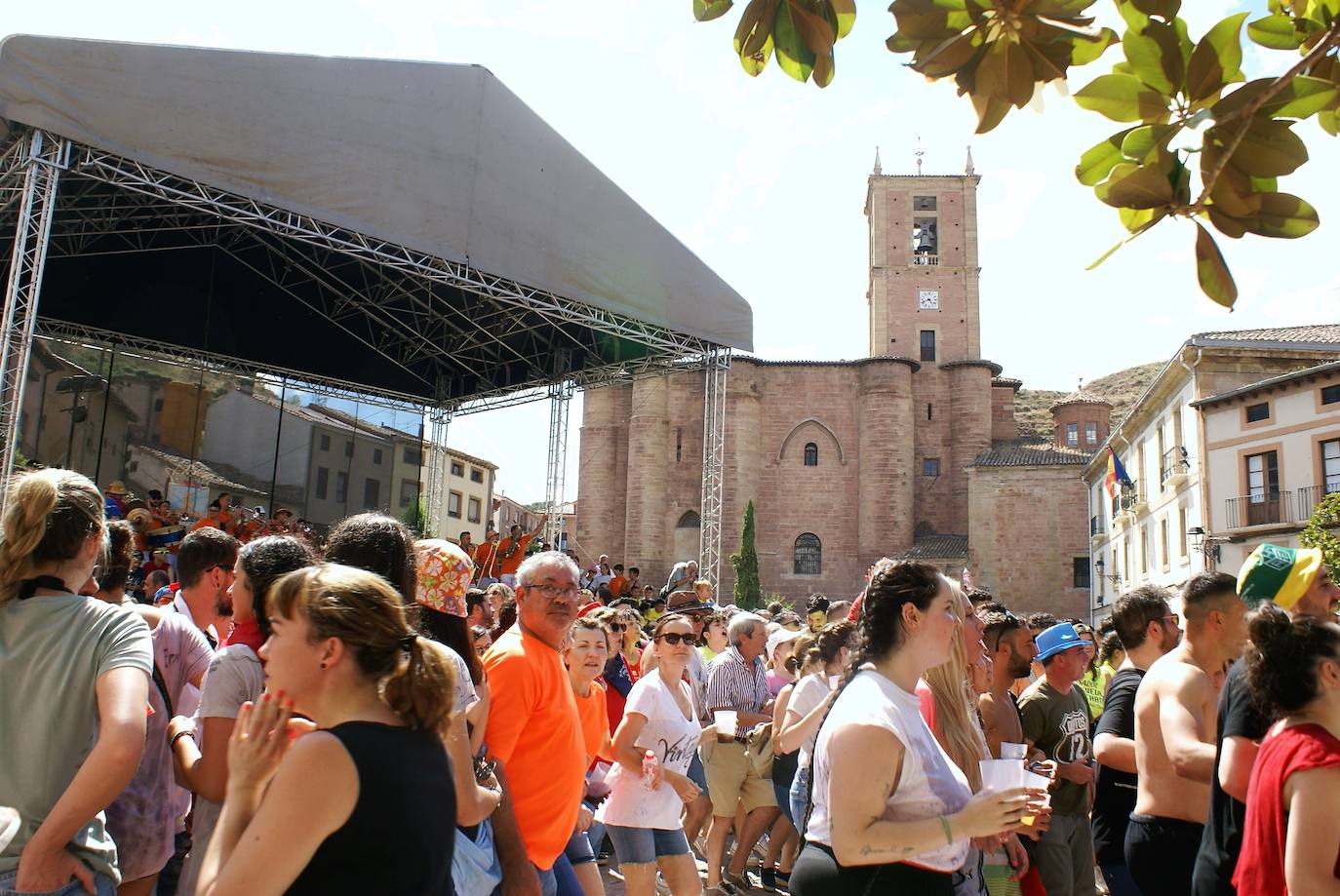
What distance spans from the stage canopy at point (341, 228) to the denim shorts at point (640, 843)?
10708 millimetres

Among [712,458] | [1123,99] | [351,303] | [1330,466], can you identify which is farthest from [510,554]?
[1330,466]

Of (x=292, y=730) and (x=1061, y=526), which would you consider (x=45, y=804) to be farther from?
(x=1061, y=526)

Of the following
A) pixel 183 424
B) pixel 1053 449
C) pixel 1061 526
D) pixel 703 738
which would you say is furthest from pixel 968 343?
pixel 703 738

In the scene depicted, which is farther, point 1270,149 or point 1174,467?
point 1174,467

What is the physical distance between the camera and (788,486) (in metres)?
40.9

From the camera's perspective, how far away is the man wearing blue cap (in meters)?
4.48

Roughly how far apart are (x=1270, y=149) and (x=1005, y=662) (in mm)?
3760

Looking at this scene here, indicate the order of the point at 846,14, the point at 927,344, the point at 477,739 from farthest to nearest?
the point at 927,344 < the point at 477,739 < the point at 846,14

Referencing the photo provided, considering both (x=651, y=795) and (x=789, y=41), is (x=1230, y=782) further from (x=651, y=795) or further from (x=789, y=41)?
(x=651, y=795)

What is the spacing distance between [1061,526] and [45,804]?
39.2 metres

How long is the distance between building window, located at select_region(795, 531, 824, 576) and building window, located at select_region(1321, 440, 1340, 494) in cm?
1933

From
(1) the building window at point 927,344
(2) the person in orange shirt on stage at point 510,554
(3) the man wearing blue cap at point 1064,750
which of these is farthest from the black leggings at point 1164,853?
(1) the building window at point 927,344

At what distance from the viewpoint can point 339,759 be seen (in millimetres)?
1764

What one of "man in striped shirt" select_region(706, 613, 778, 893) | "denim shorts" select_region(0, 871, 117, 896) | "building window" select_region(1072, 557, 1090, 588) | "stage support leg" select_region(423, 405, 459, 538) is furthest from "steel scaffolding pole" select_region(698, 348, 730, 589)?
"building window" select_region(1072, 557, 1090, 588)
